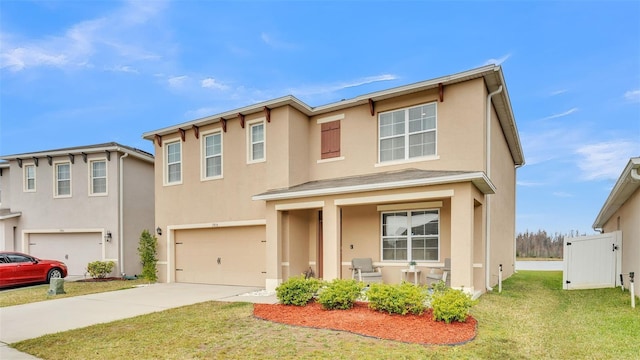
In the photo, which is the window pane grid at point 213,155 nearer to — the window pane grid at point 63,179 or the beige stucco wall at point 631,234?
the window pane grid at point 63,179

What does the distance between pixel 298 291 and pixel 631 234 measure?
9966 mm

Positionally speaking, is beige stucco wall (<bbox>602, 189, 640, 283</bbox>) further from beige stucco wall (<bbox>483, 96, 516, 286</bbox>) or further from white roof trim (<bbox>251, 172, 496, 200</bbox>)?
white roof trim (<bbox>251, 172, 496, 200</bbox>)

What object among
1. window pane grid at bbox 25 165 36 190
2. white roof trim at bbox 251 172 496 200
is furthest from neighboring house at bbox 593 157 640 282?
window pane grid at bbox 25 165 36 190

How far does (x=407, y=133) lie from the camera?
1129cm

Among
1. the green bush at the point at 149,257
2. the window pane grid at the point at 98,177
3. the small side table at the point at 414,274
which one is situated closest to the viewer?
the small side table at the point at 414,274

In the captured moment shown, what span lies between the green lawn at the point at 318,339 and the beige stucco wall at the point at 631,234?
2.09 meters

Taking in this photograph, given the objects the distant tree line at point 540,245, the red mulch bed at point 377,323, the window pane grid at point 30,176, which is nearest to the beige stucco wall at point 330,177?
the red mulch bed at point 377,323

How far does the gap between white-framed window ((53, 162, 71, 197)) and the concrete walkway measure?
845 cm

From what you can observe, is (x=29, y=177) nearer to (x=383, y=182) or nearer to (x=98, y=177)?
(x=98, y=177)

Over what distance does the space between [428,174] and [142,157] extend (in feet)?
47.2

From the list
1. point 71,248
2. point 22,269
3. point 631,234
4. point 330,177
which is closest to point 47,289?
point 22,269

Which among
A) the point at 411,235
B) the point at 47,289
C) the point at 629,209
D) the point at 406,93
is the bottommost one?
the point at 47,289

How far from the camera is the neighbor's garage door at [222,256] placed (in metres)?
13.0

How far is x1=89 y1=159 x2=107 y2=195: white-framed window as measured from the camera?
56.6 ft
